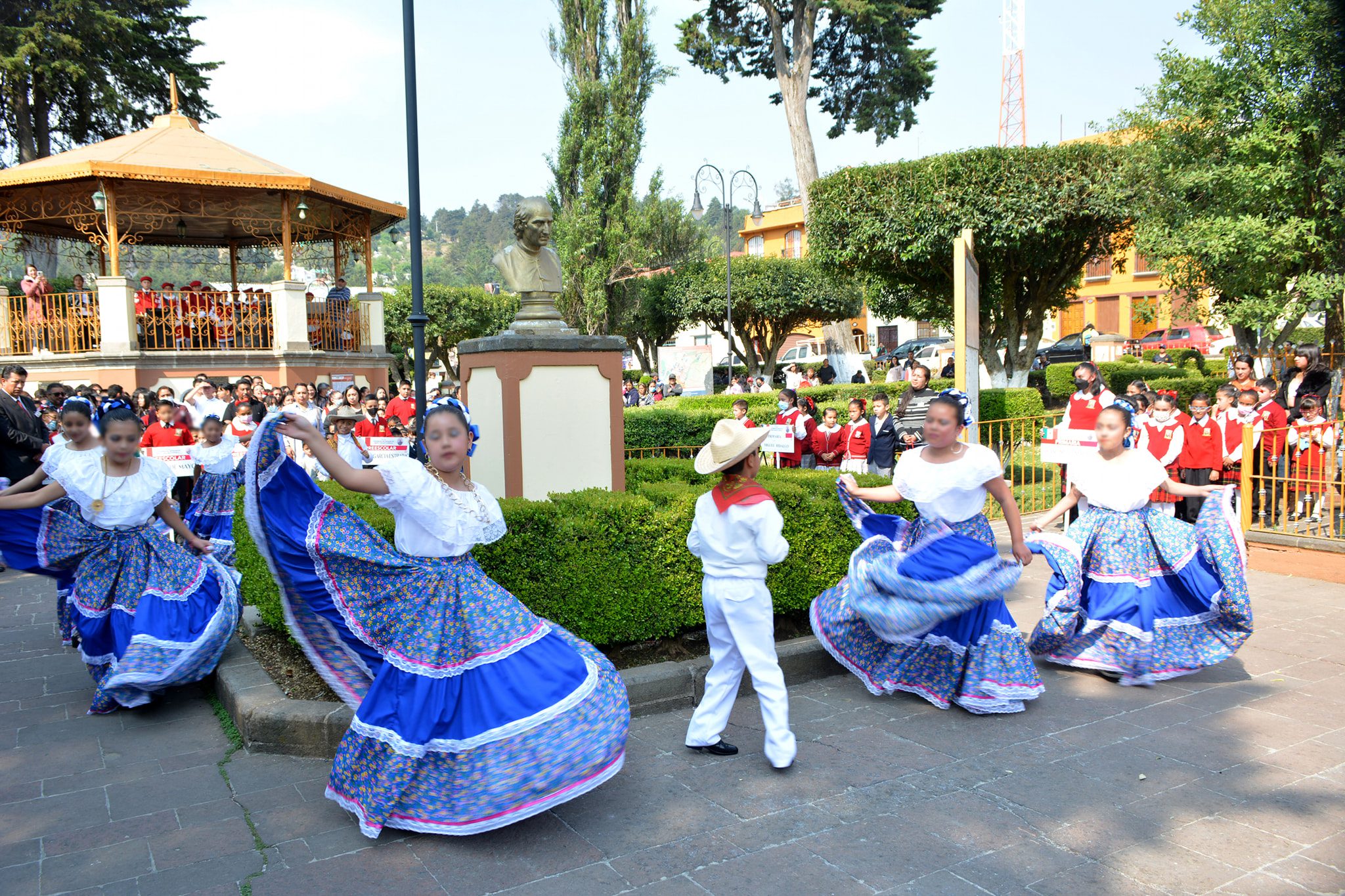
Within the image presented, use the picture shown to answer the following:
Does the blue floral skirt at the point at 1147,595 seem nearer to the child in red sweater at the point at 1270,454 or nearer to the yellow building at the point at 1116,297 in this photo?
the child in red sweater at the point at 1270,454

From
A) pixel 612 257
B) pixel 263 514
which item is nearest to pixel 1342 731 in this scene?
pixel 263 514

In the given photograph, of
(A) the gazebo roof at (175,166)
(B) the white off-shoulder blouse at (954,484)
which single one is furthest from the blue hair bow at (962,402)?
(A) the gazebo roof at (175,166)

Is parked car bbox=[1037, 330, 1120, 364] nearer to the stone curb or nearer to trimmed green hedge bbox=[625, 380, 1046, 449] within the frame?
trimmed green hedge bbox=[625, 380, 1046, 449]

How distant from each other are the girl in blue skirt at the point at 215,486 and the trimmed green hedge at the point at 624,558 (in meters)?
1.94

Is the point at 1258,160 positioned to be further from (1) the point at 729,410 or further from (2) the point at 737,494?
(2) the point at 737,494

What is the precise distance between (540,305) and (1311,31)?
11374mm

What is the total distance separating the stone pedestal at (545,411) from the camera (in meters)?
6.70

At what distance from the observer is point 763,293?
32000mm

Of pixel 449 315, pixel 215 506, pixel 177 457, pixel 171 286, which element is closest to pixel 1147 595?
pixel 215 506

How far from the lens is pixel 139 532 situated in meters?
5.29

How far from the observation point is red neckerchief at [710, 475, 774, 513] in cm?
411

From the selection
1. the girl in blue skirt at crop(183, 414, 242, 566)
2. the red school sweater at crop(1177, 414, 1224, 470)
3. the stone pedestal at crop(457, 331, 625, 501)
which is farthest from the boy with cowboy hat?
the red school sweater at crop(1177, 414, 1224, 470)

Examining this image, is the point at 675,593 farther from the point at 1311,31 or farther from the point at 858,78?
the point at 858,78

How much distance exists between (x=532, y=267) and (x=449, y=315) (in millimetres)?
29689
